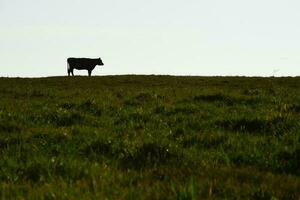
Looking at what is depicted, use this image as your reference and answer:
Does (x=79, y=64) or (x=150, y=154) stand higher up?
(x=79, y=64)

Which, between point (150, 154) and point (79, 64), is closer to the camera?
point (150, 154)

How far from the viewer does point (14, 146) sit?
966cm

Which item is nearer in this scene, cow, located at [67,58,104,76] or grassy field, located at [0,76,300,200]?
grassy field, located at [0,76,300,200]

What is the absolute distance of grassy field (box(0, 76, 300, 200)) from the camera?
6.36m

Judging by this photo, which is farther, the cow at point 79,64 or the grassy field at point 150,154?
the cow at point 79,64

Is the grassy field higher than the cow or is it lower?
lower

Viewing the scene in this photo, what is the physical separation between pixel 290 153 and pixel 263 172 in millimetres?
1380

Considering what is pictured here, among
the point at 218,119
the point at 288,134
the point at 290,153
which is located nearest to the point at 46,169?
the point at 290,153

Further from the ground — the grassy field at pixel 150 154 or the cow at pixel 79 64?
the cow at pixel 79 64

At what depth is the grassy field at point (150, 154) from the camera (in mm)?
6363

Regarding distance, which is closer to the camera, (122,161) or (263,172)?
(263,172)

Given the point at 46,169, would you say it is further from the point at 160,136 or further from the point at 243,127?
the point at 243,127

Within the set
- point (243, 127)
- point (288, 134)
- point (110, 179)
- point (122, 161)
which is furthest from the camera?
point (243, 127)

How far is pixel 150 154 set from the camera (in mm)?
8828
